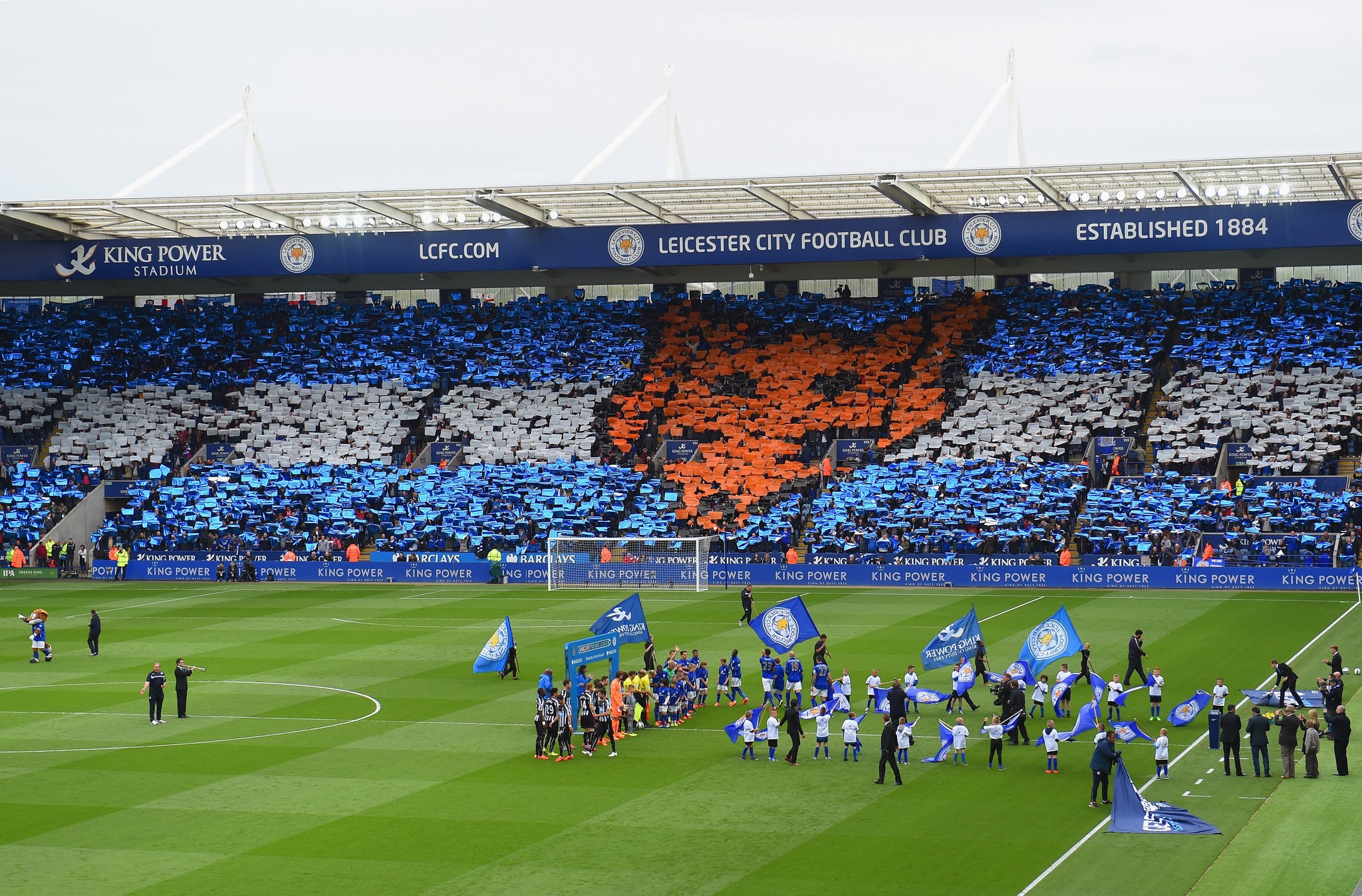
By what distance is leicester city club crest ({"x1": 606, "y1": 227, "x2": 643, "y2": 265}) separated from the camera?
63.3 metres

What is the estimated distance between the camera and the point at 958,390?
6391cm

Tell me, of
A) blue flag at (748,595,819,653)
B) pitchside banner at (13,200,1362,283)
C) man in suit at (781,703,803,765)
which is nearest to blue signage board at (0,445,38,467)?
pitchside banner at (13,200,1362,283)

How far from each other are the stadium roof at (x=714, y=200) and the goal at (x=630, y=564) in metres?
13.0

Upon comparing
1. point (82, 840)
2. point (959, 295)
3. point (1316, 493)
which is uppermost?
point (959, 295)

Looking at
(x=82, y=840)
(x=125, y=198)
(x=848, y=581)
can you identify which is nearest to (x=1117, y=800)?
(x=82, y=840)

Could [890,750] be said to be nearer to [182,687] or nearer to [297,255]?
[182,687]

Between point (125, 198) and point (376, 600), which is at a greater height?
point (125, 198)

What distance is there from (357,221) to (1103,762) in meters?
46.7

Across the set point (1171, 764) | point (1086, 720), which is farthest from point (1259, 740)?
point (1086, 720)

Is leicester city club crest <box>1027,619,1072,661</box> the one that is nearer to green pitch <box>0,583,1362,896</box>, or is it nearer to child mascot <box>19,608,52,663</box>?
green pitch <box>0,583,1362,896</box>

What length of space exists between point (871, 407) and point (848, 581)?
479 inches

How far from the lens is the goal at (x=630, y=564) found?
181ft

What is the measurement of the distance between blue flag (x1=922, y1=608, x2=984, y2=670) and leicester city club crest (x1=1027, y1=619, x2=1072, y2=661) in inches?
51.6

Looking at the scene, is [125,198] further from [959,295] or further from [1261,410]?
[1261,410]
